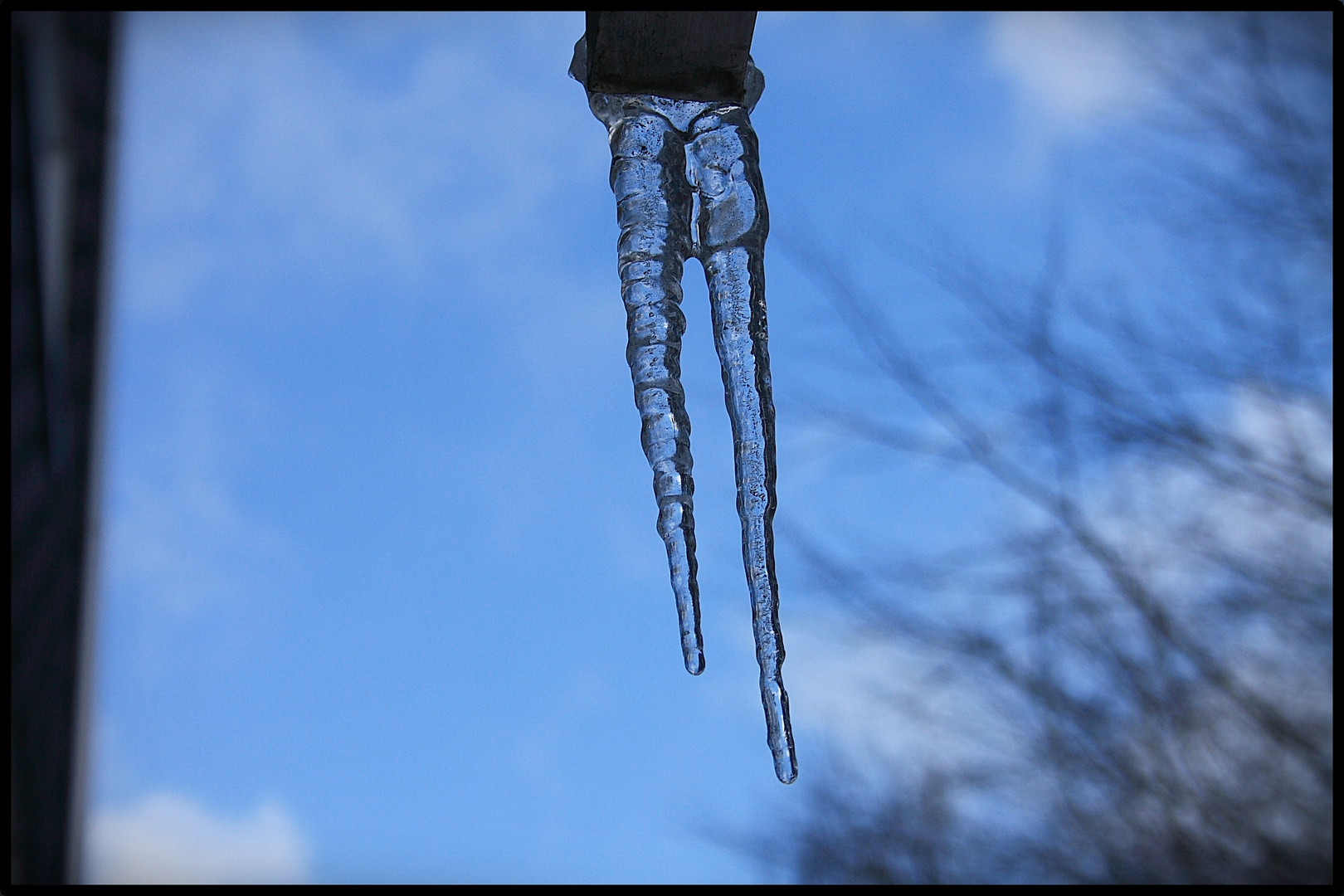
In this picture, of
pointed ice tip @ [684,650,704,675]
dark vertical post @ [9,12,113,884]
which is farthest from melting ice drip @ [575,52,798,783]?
dark vertical post @ [9,12,113,884]

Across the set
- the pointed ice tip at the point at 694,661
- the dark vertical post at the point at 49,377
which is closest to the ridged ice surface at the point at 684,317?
the pointed ice tip at the point at 694,661

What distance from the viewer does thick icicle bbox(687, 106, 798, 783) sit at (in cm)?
122

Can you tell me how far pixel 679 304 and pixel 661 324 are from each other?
43 mm

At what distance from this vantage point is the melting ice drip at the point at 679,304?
1.21 m

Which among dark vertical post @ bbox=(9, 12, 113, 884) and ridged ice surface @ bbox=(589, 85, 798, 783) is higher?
dark vertical post @ bbox=(9, 12, 113, 884)

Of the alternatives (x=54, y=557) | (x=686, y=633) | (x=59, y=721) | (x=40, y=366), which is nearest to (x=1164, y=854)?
(x=686, y=633)

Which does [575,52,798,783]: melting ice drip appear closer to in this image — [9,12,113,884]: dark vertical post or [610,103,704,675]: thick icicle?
[610,103,704,675]: thick icicle

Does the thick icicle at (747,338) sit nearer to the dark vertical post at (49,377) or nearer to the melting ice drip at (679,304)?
the melting ice drip at (679,304)

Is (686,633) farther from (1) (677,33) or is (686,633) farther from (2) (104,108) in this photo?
(2) (104,108)

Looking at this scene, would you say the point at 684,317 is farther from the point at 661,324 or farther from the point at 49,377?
the point at 49,377

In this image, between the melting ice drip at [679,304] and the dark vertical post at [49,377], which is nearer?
the melting ice drip at [679,304]

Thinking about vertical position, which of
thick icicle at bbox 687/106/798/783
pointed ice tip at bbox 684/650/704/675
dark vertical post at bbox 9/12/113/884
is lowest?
pointed ice tip at bbox 684/650/704/675

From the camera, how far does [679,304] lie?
1238 mm

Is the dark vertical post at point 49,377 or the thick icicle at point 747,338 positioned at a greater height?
the dark vertical post at point 49,377
